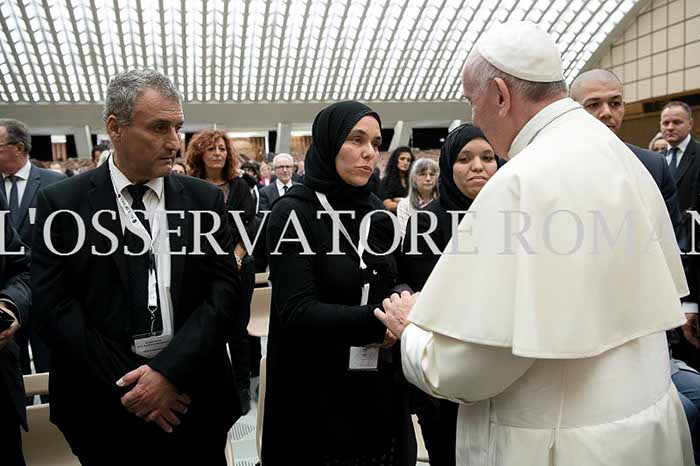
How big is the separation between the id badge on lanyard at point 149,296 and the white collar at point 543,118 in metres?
1.32

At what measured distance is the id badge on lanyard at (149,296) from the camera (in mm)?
2051

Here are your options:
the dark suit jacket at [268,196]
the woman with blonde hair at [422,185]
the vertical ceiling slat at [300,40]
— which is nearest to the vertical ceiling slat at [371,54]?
the vertical ceiling slat at [300,40]

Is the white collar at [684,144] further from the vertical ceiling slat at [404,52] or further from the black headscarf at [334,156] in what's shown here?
the vertical ceiling slat at [404,52]

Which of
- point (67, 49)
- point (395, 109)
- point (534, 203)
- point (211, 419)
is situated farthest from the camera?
point (395, 109)

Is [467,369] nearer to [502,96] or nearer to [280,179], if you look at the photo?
[502,96]

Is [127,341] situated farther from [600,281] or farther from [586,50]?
[586,50]

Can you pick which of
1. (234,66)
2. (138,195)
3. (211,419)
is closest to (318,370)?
(211,419)

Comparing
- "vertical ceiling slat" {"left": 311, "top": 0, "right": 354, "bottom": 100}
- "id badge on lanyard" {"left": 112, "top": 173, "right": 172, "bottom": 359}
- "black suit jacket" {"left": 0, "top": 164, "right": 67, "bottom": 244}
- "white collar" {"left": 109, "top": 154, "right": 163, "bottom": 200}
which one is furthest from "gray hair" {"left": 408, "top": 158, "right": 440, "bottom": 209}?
"vertical ceiling slat" {"left": 311, "top": 0, "right": 354, "bottom": 100}

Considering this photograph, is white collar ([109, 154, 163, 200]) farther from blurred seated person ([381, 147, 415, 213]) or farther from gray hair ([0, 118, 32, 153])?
blurred seated person ([381, 147, 415, 213])

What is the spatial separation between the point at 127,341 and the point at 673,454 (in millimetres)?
1732

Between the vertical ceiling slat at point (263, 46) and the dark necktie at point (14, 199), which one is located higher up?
the vertical ceiling slat at point (263, 46)

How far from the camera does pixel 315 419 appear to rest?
7.35 feet

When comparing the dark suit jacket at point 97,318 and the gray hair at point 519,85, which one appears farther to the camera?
the dark suit jacket at point 97,318

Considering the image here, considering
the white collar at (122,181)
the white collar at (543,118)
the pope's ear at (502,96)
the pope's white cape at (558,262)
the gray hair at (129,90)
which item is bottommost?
the pope's white cape at (558,262)
